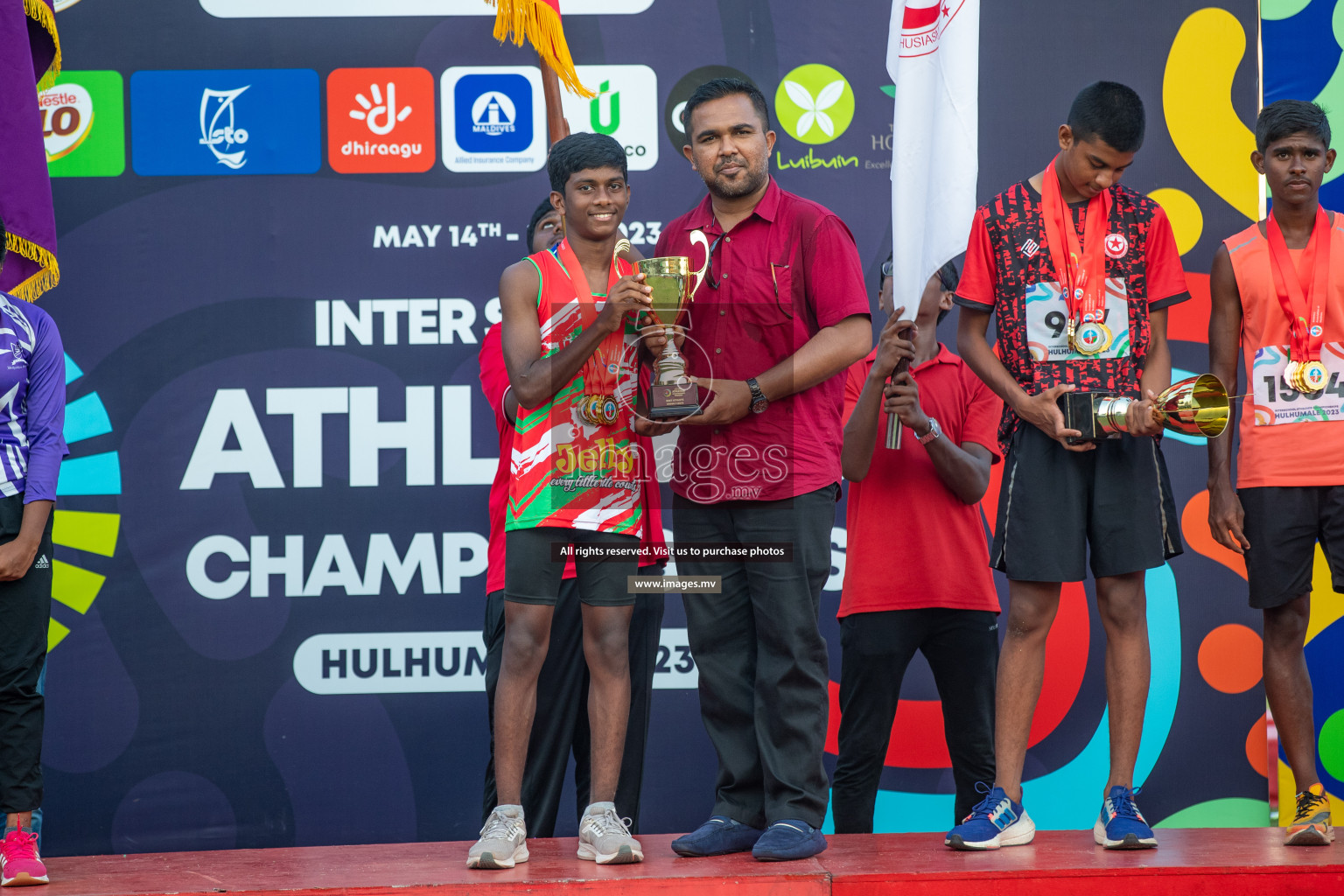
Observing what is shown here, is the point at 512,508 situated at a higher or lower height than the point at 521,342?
lower

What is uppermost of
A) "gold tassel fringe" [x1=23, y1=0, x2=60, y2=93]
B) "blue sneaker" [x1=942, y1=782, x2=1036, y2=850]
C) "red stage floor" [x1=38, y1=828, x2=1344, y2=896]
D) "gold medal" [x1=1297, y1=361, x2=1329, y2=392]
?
"gold tassel fringe" [x1=23, y1=0, x2=60, y2=93]

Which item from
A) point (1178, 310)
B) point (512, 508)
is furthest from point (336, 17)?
point (1178, 310)

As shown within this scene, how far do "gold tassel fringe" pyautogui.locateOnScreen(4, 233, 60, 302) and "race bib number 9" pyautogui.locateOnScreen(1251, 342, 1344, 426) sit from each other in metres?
3.54

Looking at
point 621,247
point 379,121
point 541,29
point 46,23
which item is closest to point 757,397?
point 621,247

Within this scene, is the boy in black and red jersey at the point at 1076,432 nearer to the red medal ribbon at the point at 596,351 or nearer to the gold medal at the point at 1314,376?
the gold medal at the point at 1314,376

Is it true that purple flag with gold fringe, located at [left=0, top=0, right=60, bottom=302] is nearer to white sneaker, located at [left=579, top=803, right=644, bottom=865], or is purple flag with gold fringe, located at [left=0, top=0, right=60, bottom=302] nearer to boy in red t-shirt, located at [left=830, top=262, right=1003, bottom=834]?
white sneaker, located at [left=579, top=803, right=644, bottom=865]

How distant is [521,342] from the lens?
302cm

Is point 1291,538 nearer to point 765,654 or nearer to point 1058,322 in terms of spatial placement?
point 1058,322

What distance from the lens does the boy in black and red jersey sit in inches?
118

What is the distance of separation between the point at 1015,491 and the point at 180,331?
2.97 m

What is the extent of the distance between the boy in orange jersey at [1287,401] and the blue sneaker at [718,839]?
1.48 meters

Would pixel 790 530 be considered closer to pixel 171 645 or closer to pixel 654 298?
pixel 654 298

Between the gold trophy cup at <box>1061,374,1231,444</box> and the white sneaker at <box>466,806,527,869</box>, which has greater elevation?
the gold trophy cup at <box>1061,374,1231,444</box>

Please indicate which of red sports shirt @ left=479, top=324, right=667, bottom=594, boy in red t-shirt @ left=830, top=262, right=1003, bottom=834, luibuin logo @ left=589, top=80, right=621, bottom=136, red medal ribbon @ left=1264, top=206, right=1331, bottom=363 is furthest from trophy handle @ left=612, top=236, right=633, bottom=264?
red medal ribbon @ left=1264, top=206, right=1331, bottom=363
